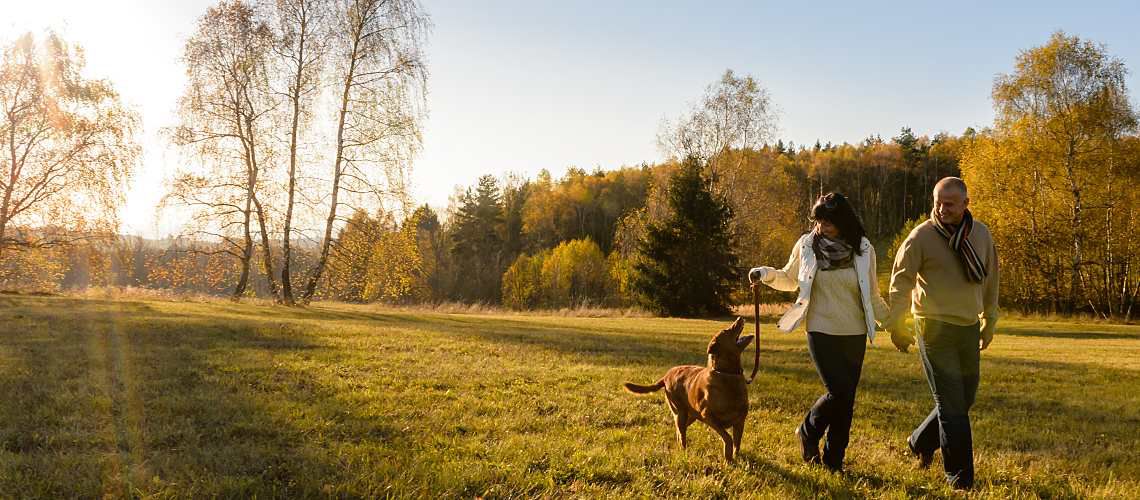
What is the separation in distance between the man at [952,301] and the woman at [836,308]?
0.22 m

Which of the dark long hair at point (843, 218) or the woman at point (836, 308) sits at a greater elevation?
the dark long hair at point (843, 218)

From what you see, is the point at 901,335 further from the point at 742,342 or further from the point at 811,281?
the point at 742,342

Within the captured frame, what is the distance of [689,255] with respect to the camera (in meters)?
29.9

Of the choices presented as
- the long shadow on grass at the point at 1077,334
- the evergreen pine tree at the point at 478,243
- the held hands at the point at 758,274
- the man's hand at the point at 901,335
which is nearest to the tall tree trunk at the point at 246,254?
the held hands at the point at 758,274

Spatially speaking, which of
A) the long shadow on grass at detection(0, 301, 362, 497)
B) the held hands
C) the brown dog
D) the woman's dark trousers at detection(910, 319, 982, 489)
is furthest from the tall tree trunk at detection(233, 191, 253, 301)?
the woman's dark trousers at detection(910, 319, 982, 489)

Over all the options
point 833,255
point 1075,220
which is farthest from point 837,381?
point 1075,220

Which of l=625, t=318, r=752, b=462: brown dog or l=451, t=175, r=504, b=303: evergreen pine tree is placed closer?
l=625, t=318, r=752, b=462: brown dog

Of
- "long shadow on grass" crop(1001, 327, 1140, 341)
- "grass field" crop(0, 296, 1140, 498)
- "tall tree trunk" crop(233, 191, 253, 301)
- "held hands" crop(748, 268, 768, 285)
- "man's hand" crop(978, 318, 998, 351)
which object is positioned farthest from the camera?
"tall tree trunk" crop(233, 191, 253, 301)

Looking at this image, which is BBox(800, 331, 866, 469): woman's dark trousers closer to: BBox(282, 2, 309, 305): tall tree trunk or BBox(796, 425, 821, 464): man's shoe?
BBox(796, 425, 821, 464): man's shoe

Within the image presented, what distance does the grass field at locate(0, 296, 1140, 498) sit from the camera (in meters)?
3.77

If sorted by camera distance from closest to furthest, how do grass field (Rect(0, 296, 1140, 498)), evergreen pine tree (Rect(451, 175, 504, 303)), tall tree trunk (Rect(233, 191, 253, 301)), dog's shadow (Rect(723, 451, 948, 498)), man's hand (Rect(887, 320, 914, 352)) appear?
1. grass field (Rect(0, 296, 1140, 498))
2. dog's shadow (Rect(723, 451, 948, 498))
3. man's hand (Rect(887, 320, 914, 352))
4. tall tree trunk (Rect(233, 191, 253, 301))
5. evergreen pine tree (Rect(451, 175, 504, 303))

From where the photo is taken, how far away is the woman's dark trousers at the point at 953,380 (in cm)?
403

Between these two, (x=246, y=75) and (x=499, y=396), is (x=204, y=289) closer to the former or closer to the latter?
(x=246, y=75)

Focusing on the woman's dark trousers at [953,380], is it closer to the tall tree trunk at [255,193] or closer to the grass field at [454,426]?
the grass field at [454,426]
